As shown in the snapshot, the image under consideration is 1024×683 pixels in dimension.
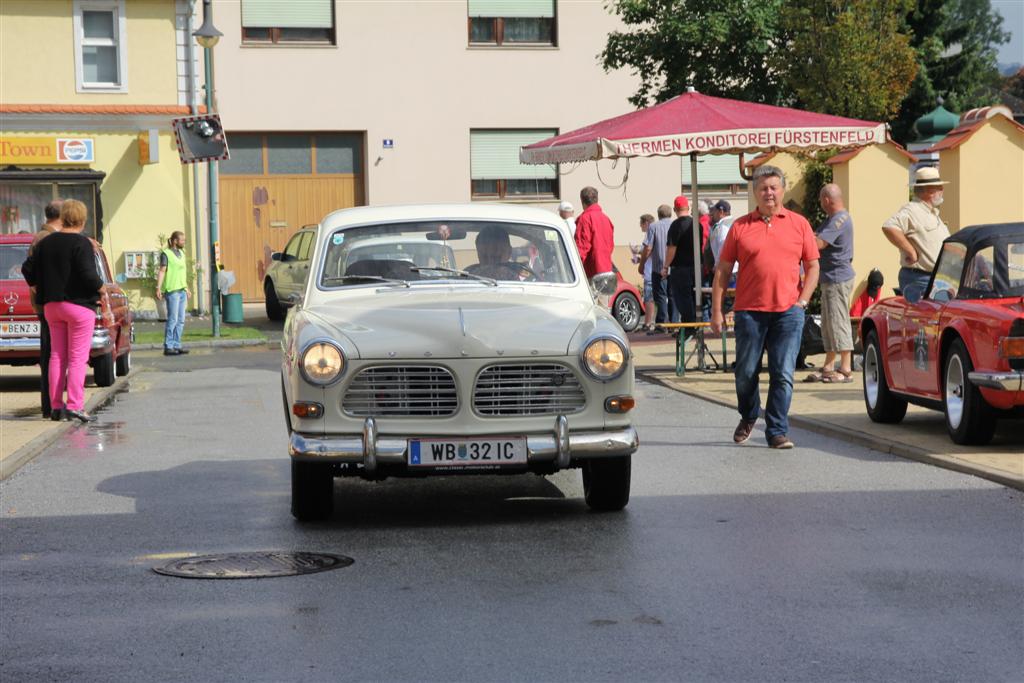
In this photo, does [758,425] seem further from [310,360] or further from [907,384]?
[310,360]

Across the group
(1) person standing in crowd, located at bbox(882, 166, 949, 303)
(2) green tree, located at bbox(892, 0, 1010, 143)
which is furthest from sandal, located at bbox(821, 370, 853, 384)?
(2) green tree, located at bbox(892, 0, 1010, 143)

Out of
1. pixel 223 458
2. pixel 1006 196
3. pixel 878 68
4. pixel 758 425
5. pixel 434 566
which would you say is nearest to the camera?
pixel 434 566

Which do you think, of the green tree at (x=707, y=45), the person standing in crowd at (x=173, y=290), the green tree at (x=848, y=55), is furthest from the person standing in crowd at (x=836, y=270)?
the green tree at (x=707, y=45)

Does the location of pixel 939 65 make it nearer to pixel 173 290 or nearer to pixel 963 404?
pixel 173 290

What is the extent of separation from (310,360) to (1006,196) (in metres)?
15.8

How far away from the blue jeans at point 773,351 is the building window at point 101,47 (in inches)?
912

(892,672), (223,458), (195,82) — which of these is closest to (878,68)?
(195,82)

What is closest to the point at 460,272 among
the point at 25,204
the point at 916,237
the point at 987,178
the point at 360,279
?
the point at 360,279

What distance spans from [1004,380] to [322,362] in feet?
14.9

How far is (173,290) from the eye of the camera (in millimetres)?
23891

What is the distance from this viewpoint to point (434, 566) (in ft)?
25.7

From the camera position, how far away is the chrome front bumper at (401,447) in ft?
28.3

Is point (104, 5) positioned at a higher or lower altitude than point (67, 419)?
higher

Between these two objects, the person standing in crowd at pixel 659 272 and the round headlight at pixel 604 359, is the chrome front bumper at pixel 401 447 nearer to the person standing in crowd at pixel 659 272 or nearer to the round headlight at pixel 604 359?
the round headlight at pixel 604 359
